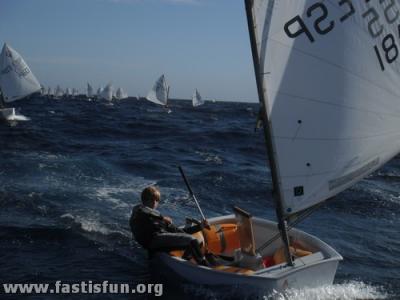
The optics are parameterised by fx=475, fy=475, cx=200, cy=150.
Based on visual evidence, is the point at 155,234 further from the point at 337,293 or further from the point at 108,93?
the point at 108,93

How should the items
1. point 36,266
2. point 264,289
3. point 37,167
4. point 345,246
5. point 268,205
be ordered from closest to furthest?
point 264,289 < point 36,266 < point 345,246 < point 268,205 < point 37,167

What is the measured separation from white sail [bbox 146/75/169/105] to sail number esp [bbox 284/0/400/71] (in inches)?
2189

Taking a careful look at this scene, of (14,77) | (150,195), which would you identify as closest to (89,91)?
(14,77)

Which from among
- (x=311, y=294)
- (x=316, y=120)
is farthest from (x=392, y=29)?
(x=311, y=294)

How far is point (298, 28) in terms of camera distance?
21.2 ft

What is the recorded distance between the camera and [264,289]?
6.72 m

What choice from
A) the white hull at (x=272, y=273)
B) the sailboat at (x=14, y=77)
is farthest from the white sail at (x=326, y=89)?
the sailboat at (x=14, y=77)

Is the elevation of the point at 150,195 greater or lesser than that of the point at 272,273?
greater

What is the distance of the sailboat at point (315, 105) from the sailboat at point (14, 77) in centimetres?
3329

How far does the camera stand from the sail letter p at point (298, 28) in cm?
639

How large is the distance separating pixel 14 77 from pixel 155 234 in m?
32.9

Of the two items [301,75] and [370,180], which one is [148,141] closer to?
[370,180]

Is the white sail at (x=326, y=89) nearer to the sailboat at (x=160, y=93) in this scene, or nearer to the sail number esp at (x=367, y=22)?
the sail number esp at (x=367, y=22)

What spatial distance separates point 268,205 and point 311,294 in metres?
6.83
